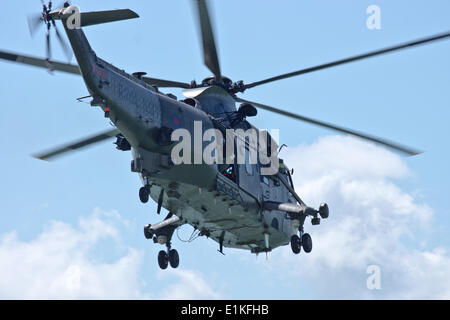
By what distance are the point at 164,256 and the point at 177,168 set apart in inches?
212

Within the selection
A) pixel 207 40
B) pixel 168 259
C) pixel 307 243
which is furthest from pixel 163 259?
pixel 207 40

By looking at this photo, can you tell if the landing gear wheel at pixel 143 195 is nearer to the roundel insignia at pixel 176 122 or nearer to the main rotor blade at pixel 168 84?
the roundel insignia at pixel 176 122

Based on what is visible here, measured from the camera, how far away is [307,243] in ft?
104

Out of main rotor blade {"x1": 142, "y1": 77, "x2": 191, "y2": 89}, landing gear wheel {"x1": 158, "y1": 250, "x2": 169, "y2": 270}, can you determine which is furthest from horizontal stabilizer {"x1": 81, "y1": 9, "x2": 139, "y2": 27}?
landing gear wheel {"x1": 158, "y1": 250, "x2": 169, "y2": 270}

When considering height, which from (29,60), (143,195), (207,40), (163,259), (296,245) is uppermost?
(207,40)

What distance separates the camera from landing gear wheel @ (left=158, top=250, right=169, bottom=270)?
103 ft

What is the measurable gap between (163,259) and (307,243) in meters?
5.07

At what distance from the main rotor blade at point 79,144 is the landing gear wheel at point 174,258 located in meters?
5.04

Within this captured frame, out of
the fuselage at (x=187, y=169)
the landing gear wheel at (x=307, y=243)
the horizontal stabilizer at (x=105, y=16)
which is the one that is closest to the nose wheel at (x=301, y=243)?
the landing gear wheel at (x=307, y=243)

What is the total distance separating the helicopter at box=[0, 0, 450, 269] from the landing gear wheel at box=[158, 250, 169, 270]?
3cm

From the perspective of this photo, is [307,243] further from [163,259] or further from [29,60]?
[29,60]
